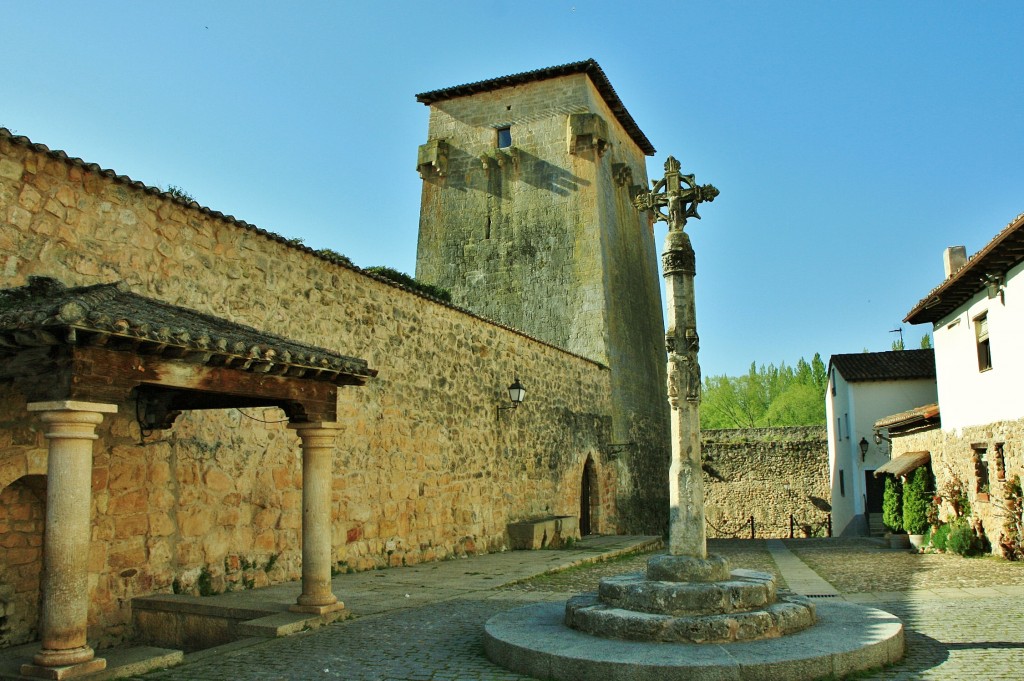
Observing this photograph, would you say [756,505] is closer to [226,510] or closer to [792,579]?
[792,579]

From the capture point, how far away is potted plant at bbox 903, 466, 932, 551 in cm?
1675

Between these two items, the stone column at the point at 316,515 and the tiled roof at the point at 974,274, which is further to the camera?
the tiled roof at the point at 974,274

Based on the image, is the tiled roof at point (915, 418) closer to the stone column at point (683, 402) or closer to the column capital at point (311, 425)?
the stone column at point (683, 402)

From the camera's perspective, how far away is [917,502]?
17.0 metres

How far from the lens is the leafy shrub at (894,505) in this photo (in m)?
18.4

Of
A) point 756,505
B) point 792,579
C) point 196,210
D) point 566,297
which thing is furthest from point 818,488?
point 196,210

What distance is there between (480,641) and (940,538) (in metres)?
12.4

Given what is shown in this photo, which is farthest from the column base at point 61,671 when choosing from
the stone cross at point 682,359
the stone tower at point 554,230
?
the stone tower at point 554,230

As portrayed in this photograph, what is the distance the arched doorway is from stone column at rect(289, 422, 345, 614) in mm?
11989

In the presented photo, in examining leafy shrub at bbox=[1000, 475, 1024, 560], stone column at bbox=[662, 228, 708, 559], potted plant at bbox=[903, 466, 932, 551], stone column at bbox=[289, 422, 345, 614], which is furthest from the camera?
potted plant at bbox=[903, 466, 932, 551]

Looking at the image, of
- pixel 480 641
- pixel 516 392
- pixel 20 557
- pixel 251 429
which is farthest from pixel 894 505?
pixel 20 557

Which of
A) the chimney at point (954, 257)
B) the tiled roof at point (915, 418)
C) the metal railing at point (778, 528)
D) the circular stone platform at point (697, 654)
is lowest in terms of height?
the metal railing at point (778, 528)

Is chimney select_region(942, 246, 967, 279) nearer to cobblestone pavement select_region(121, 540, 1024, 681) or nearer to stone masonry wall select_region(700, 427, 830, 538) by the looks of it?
cobblestone pavement select_region(121, 540, 1024, 681)

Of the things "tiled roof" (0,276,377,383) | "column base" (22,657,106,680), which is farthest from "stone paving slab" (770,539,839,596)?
"column base" (22,657,106,680)
